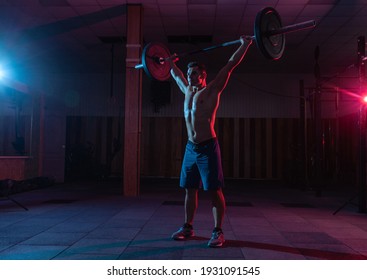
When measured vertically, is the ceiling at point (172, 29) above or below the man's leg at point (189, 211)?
above

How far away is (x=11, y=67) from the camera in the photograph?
29.9 ft

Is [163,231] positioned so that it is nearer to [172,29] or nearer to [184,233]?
[184,233]

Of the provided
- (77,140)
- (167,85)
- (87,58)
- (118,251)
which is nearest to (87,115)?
(77,140)

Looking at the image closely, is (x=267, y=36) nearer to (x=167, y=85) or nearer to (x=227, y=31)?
(x=227, y=31)

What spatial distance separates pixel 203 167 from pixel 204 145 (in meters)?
0.18

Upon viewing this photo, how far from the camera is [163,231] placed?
281 cm

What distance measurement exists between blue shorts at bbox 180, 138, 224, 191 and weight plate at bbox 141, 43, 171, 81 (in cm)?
94

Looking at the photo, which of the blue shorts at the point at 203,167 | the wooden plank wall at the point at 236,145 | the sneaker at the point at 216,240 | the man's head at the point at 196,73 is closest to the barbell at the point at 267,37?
the man's head at the point at 196,73

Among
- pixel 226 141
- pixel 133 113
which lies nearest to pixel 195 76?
pixel 133 113

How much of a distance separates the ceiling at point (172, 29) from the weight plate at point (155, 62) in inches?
99.9

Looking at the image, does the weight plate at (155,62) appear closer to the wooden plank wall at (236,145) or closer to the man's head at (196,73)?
the man's head at (196,73)

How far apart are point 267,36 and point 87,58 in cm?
709

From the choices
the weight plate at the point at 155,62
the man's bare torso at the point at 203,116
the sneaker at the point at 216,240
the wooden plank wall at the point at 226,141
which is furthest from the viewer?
the wooden plank wall at the point at 226,141

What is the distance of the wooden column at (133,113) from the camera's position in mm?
5133
